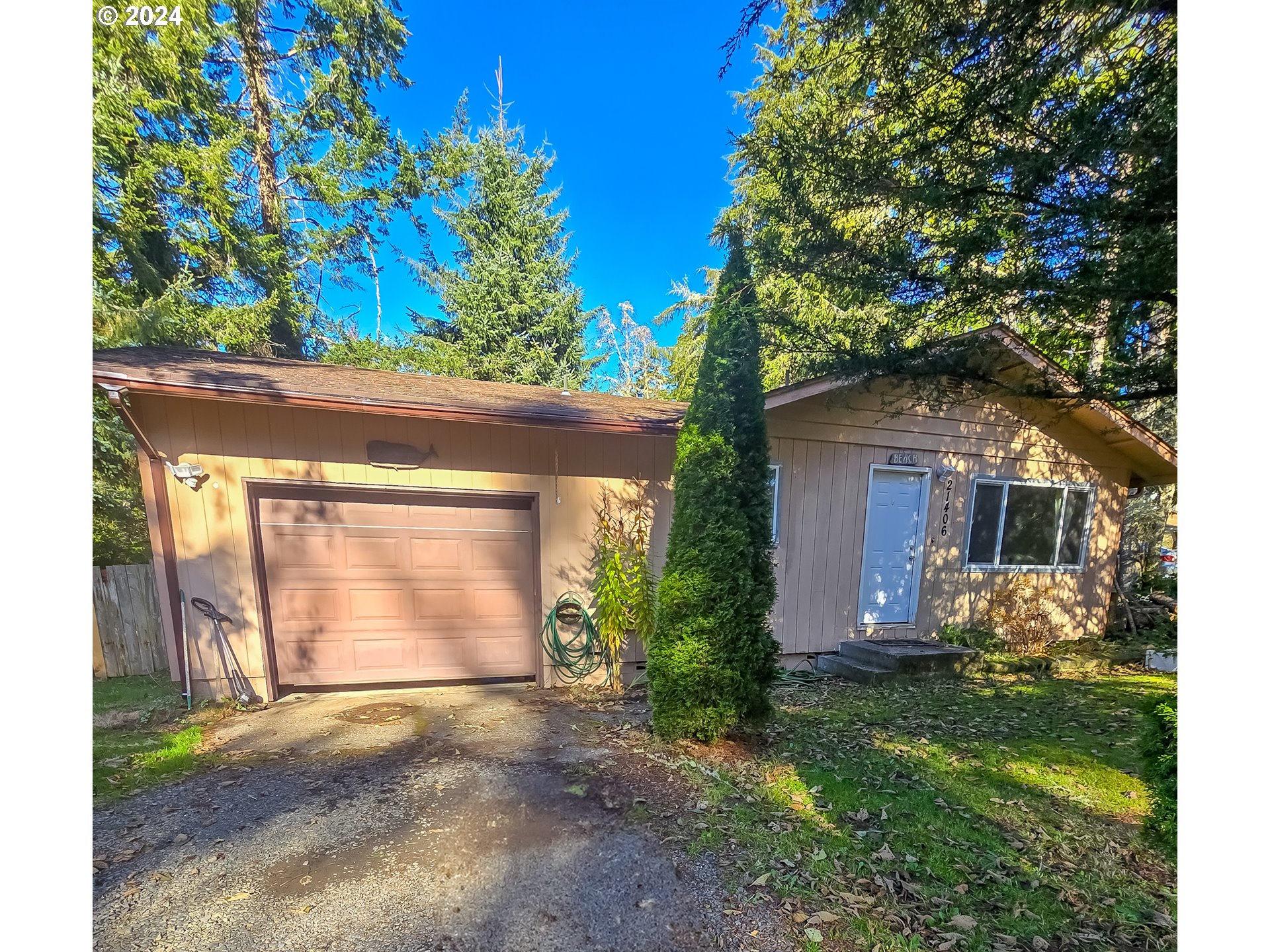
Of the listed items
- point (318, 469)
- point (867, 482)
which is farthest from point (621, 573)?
point (867, 482)

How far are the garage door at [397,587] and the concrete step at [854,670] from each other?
12.0 ft

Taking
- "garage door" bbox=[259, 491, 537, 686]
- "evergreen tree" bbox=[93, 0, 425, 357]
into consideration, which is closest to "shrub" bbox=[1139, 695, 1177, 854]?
"garage door" bbox=[259, 491, 537, 686]

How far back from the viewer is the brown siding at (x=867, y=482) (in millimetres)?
5766

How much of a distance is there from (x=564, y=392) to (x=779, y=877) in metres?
5.40

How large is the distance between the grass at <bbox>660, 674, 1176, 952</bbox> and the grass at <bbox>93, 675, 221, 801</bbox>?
3.54m

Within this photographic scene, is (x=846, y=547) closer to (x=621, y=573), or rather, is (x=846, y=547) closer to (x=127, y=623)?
(x=621, y=573)

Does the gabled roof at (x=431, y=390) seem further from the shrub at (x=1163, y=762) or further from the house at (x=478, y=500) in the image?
the shrub at (x=1163, y=762)

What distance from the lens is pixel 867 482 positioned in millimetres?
6090

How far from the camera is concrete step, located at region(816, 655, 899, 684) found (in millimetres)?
5461

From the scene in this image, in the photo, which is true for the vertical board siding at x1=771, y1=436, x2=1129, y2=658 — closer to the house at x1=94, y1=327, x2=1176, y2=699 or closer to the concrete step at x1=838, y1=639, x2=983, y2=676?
the house at x1=94, y1=327, x2=1176, y2=699

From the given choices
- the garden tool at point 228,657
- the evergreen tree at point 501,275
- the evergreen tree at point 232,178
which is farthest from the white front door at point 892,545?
the evergreen tree at point 501,275
